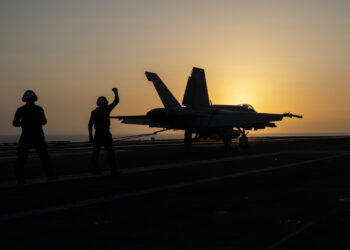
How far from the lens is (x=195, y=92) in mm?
32875

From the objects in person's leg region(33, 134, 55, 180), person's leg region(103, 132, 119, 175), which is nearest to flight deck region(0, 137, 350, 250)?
person's leg region(33, 134, 55, 180)

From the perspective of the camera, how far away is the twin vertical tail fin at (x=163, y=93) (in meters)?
31.1

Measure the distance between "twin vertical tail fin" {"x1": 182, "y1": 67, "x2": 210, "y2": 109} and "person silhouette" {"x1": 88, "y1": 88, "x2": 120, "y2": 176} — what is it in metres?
18.1

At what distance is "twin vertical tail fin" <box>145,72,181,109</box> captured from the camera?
31.1 meters

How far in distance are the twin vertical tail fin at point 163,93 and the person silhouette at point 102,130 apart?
16.0 meters

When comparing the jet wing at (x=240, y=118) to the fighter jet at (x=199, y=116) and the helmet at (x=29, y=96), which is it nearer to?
the fighter jet at (x=199, y=116)

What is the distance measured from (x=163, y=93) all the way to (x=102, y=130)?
55.6 ft

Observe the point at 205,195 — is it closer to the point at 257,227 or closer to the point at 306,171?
the point at 257,227

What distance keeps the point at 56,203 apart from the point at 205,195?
2939 mm

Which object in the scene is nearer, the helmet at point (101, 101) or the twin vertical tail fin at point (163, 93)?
the helmet at point (101, 101)

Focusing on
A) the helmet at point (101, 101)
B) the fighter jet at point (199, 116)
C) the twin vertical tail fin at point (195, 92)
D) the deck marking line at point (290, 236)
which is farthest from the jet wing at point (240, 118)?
the deck marking line at point (290, 236)

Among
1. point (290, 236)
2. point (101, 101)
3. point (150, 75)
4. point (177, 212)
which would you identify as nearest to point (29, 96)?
point (101, 101)

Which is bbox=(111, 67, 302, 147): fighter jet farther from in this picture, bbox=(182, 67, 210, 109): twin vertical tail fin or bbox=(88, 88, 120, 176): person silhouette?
bbox=(88, 88, 120, 176): person silhouette

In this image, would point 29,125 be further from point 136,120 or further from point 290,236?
point 136,120
